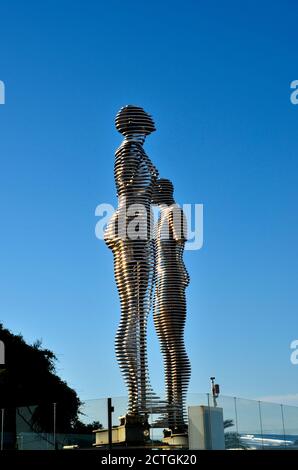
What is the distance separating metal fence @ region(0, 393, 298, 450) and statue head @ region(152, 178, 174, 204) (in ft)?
57.9

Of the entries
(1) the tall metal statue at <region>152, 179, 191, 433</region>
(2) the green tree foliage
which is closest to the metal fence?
(1) the tall metal statue at <region>152, 179, 191, 433</region>

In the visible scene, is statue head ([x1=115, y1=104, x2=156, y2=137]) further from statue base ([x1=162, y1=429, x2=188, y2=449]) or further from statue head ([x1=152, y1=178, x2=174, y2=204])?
statue base ([x1=162, y1=429, x2=188, y2=449])

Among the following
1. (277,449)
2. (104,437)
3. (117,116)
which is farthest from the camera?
(117,116)

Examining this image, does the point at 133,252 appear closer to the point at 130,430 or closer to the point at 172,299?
the point at 172,299

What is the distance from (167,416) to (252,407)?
11.8 m

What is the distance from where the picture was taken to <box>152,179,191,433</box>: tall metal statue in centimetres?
4478

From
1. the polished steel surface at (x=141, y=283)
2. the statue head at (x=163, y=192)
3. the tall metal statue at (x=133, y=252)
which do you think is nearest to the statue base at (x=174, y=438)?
the polished steel surface at (x=141, y=283)

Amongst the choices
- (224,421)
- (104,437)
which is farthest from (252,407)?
(104,437)

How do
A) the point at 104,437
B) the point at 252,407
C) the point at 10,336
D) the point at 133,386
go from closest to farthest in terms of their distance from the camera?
1. the point at 252,407
2. the point at 104,437
3. the point at 133,386
4. the point at 10,336

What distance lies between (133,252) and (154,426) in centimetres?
1128

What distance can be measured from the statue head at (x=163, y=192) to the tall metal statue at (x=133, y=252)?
5673 millimetres

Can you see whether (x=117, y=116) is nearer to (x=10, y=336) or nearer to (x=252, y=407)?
(x=252, y=407)

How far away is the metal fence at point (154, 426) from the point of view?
28188 millimetres
